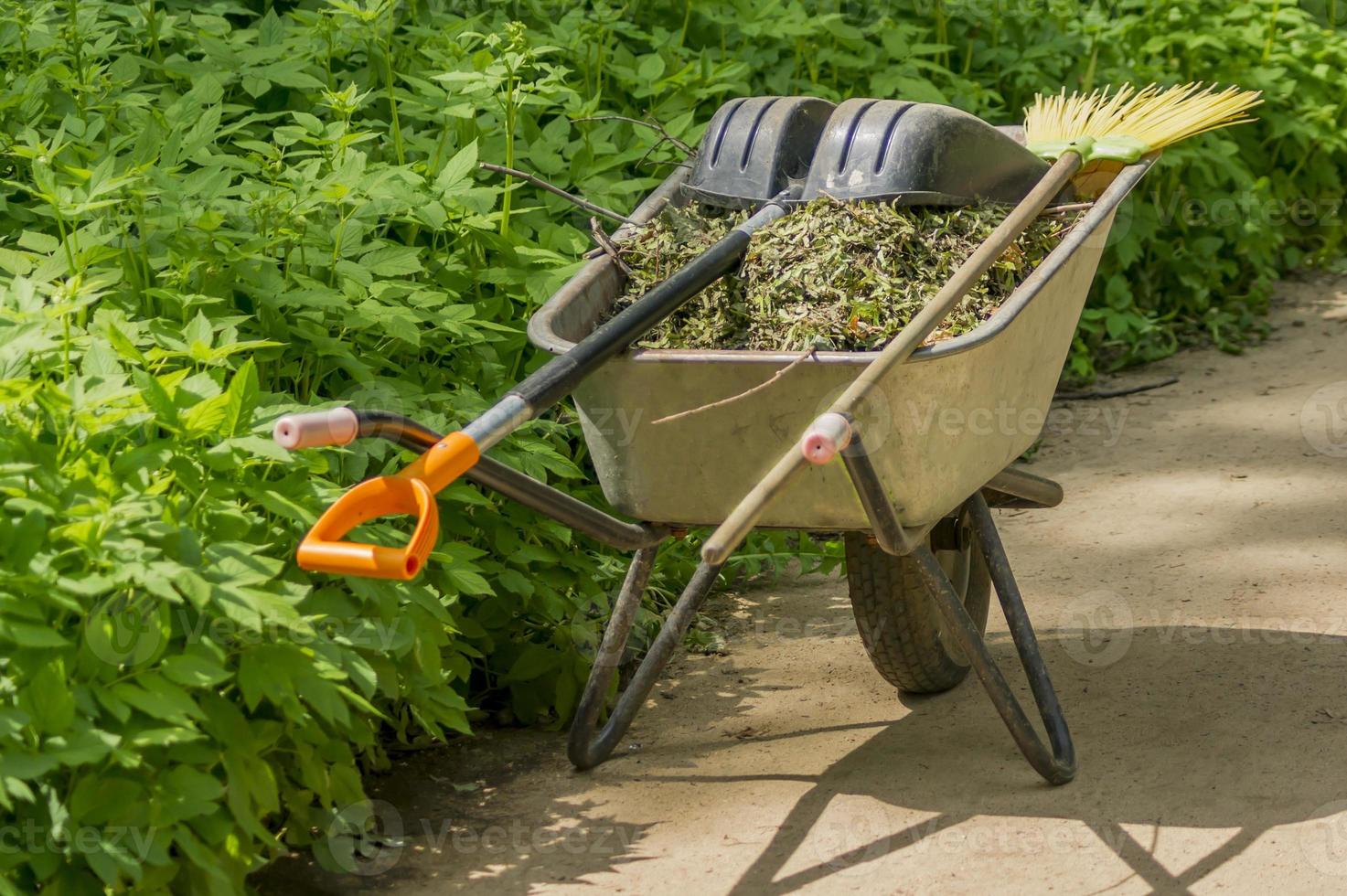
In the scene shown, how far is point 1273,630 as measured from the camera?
326 centimetres

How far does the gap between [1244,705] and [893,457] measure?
102cm

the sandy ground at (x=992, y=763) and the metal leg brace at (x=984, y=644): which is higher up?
the metal leg brace at (x=984, y=644)

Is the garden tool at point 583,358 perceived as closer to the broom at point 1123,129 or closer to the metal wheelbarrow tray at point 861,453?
the metal wheelbarrow tray at point 861,453

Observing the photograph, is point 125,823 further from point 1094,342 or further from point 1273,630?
point 1094,342

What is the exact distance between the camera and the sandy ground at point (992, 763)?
246cm

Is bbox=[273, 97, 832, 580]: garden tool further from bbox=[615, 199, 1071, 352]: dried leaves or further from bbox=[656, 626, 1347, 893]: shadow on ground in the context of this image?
bbox=[656, 626, 1347, 893]: shadow on ground

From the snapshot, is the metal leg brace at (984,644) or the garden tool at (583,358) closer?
the garden tool at (583,358)

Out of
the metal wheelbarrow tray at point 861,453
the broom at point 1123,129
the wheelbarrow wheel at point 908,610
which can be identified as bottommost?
the wheelbarrow wheel at point 908,610

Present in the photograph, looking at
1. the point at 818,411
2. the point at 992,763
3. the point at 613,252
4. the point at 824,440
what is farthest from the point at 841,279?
the point at 992,763

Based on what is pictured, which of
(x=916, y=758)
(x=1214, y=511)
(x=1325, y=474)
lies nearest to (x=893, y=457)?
(x=916, y=758)

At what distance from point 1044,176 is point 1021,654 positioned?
2.78 ft

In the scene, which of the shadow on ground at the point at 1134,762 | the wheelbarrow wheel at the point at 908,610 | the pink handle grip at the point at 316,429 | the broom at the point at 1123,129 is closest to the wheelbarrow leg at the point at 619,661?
the shadow on ground at the point at 1134,762

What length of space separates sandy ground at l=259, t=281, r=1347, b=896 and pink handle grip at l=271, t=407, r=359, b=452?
2.75 ft

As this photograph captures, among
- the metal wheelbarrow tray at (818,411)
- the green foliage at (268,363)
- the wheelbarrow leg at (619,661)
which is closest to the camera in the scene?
the green foliage at (268,363)
